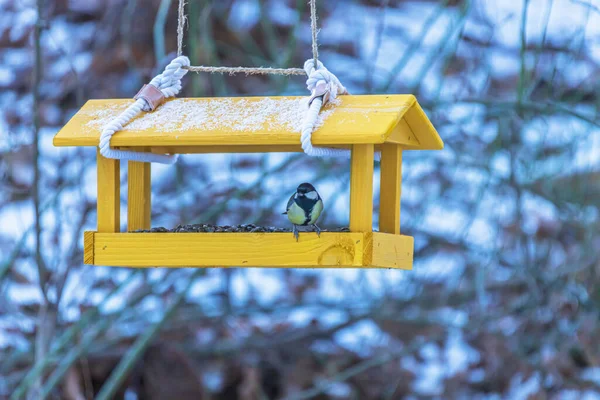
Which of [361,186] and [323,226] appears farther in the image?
[323,226]

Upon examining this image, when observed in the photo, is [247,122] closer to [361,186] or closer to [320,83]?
[320,83]

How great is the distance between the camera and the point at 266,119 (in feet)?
8.54

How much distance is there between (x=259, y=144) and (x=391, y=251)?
478 mm

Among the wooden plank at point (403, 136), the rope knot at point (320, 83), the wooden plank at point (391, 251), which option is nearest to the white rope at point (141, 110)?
the rope knot at point (320, 83)

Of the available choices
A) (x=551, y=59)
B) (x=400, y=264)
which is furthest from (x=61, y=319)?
(x=551, y=59)

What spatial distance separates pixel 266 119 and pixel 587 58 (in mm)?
3148

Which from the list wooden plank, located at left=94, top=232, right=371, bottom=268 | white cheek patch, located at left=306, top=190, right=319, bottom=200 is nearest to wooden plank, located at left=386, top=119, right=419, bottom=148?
white cheek patch, located at left=306, top=190, right=319, bottom=200

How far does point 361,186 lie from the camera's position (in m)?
2.64

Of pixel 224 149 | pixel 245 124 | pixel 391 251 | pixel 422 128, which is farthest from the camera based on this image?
pixel 224 149

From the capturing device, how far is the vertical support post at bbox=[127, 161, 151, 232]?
299cm

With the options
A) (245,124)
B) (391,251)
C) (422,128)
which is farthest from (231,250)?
(422,128)

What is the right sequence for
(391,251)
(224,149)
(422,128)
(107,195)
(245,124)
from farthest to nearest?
(224,149), (422,128), (107,195), (391,251), (245,124)

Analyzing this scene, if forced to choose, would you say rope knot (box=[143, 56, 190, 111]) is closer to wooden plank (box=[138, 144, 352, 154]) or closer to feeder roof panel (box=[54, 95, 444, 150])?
feeder roof panel (box=[54, 95, 444, 150])

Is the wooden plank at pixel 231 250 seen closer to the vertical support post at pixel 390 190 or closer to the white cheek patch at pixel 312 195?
the white cheek patch at pixel 312 195
